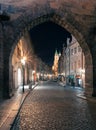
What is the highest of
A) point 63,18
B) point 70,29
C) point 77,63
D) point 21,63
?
point 63,18

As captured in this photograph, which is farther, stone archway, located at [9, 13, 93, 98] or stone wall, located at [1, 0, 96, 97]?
stone archway, located at [9, 13, 93, 98]

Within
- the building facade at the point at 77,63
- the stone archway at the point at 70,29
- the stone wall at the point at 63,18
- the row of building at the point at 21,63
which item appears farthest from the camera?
the building facade at the point at 77,63

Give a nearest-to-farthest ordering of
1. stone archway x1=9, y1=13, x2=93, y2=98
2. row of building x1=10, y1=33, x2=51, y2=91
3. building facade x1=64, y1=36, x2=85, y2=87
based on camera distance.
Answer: stone archway x1=9, y1=13, x2=93, y2=98 < row of building x1=10, y1=33, x2=51, y2=91 < building facade x1=64, y1=36, x2=85, y2=87

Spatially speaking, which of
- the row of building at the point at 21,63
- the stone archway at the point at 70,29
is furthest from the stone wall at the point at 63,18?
the row of building at the point at 21,63

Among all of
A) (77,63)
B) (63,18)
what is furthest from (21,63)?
(63,18)

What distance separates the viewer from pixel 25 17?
24.2 m

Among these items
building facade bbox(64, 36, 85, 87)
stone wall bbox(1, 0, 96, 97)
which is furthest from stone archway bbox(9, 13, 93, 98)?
building facade bbox(64, 36, 85, 87)

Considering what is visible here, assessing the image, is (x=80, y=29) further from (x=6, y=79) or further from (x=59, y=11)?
(x=6, y=79)

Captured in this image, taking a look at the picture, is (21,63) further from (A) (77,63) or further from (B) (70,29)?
(B) (70,29)

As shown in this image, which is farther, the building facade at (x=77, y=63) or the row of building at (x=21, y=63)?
the building facade at (x=77, y=63)

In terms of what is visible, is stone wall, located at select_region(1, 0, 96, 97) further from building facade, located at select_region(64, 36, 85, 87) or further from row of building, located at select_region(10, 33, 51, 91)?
building facade, located at select_region(64, 36, 85, 87)

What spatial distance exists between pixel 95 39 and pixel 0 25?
758cm

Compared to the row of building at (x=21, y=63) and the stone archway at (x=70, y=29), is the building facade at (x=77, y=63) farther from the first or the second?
the stone archway at (x=70, y=29)

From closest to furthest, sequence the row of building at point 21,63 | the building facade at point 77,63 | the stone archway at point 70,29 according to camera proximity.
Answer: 1. the stone archway at point 70,29
2. the row of building at point 21,63
3. the building facade at point 77,63
